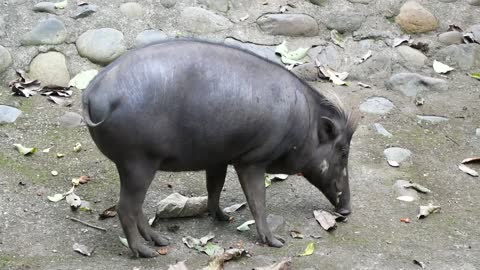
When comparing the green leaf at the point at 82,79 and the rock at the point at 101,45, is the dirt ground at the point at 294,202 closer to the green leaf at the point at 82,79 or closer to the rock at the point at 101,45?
the green leaf at the point at 82,79

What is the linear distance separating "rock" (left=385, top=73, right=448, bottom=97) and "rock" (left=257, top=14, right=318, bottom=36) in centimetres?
84

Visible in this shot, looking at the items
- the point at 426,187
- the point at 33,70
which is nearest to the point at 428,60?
the point at 426,187

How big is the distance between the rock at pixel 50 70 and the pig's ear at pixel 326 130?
2296 mm

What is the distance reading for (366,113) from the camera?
584 cm

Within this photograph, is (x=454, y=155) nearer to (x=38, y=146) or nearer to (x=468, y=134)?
(x=468, y=134)

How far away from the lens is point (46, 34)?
19.9 feet

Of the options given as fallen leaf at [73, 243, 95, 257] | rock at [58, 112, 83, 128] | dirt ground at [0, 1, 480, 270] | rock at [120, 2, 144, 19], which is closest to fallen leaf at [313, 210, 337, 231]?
dirt ground at [0, 1, 480, 270]

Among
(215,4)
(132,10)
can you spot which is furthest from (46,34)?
(215,4)

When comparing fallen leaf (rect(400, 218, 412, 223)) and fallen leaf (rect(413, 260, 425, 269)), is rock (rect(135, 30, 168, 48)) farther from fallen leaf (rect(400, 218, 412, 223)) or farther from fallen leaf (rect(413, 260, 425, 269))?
fallen leaf (rect(413, 260, 425, 269))

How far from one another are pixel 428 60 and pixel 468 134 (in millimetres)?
1077

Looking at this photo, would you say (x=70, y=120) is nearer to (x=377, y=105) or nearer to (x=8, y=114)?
(x=8, y=114)

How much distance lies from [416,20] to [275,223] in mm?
3090

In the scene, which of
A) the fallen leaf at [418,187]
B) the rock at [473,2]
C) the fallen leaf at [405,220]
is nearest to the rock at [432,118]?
the fallen leaf at [418,187]

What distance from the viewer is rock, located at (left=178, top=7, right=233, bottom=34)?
6.36 meters
